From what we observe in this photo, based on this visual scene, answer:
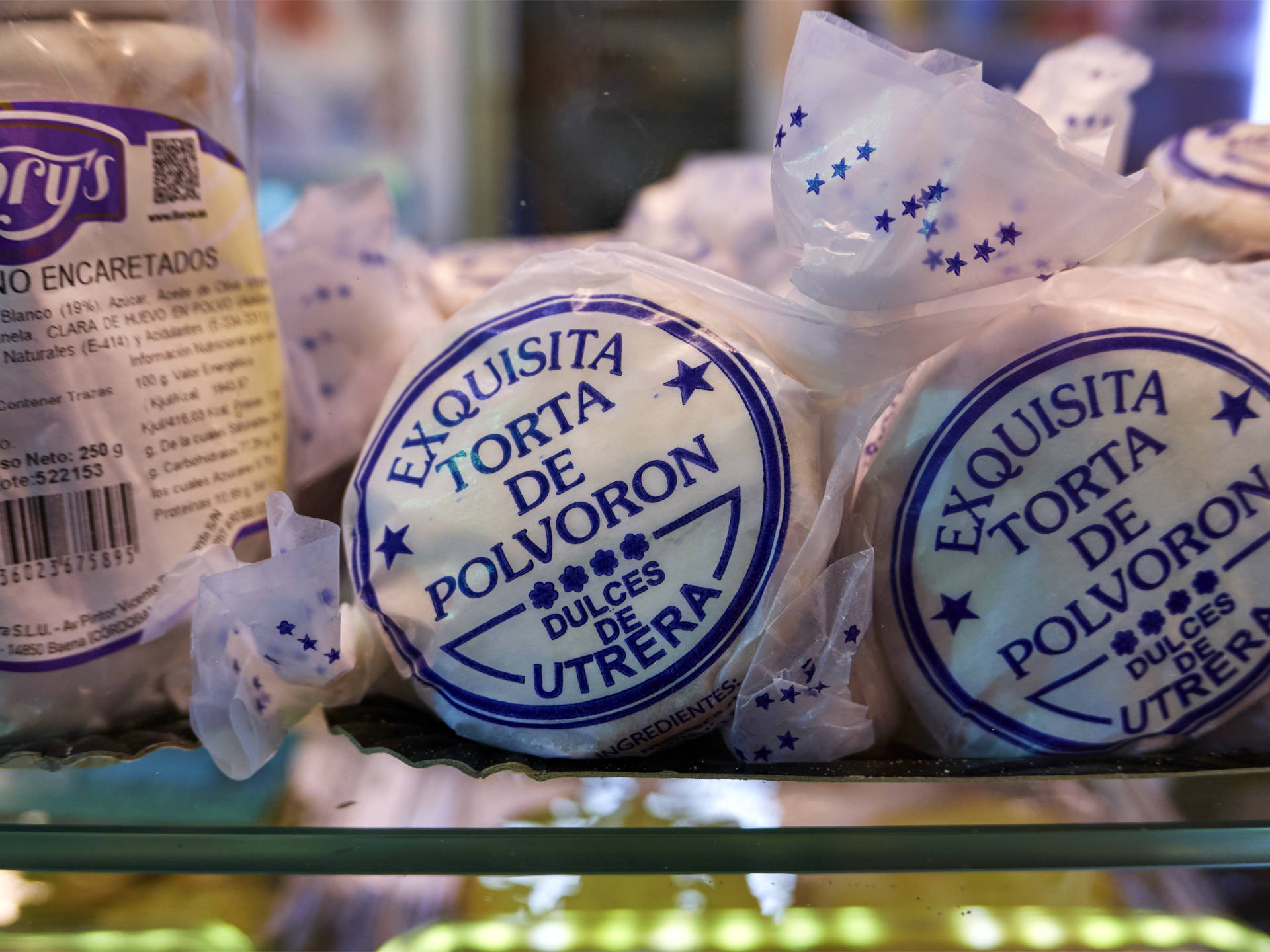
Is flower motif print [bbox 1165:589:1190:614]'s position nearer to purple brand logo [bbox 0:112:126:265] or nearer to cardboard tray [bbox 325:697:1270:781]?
cardboard tray [bbox 325:697:1270:781]

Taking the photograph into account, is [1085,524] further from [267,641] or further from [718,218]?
[718,218]

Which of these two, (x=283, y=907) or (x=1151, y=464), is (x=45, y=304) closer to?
→ (x=283, y=907)

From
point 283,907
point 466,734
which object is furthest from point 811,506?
point 283,907

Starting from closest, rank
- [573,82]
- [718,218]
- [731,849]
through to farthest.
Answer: [731,849]
[573,82]
[718,218]

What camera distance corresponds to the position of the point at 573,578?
23.4 inches

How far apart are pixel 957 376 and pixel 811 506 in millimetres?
136

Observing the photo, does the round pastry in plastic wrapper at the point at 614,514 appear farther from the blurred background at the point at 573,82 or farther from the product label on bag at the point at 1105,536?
the blurred background at the point at 573,82

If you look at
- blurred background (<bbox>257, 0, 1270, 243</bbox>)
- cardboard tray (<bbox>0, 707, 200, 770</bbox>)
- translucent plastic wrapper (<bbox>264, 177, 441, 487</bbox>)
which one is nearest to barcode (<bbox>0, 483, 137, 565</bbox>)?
cardboard tray (<bbox>0, 707, 200, 770</bbox>)

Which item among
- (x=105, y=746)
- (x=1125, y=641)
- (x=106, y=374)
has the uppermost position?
(x=106, y=374)

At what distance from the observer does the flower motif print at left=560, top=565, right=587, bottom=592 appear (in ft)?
1.94

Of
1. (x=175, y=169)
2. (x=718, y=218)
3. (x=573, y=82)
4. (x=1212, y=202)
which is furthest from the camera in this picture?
(x=718, y=218)

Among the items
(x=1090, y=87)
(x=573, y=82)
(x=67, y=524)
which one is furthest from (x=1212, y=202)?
(x=67, y=524)

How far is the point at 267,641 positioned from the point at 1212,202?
2.67 feet

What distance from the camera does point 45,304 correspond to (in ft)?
1.94
